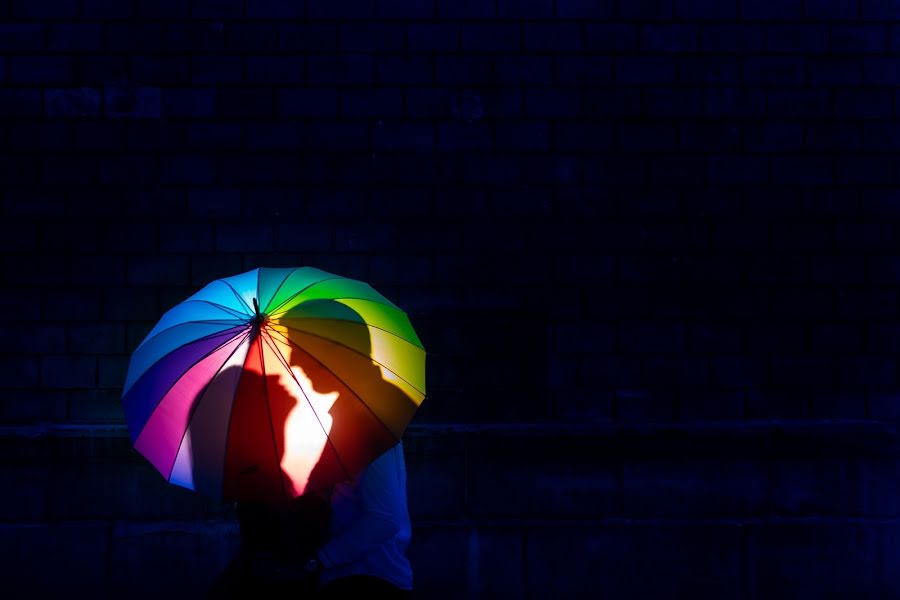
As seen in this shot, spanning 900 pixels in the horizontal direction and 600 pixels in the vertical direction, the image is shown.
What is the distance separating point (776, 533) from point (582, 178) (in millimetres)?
2686

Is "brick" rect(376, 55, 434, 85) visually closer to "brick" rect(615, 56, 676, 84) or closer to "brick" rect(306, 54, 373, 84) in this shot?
"brick" rect(306, 54, 373, 84)

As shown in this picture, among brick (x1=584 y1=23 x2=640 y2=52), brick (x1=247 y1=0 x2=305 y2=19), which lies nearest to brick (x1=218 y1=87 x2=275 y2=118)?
brick (x1=247 y1=0 x2=305 y2=19)

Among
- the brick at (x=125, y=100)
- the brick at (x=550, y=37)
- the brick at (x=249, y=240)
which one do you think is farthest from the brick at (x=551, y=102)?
the brick at (x=125, y=100)

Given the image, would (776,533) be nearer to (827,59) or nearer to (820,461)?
(820,461)

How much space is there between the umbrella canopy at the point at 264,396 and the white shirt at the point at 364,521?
21 cm

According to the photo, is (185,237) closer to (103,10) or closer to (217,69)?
(217,69)

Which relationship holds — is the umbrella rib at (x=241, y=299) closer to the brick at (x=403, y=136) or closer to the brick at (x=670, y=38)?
the brick at (x=403, y=136)

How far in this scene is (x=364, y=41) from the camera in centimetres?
458

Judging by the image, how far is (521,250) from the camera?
4594 mm

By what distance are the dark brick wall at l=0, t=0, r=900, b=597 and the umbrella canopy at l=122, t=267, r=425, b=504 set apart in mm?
2442

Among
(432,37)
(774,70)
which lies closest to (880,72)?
(774,70)

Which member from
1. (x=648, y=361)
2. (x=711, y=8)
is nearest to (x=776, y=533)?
(x=648, y=361)

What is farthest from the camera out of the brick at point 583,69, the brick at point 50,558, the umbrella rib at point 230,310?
the brick at point 583,69

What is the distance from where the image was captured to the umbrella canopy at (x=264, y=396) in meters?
1.89
